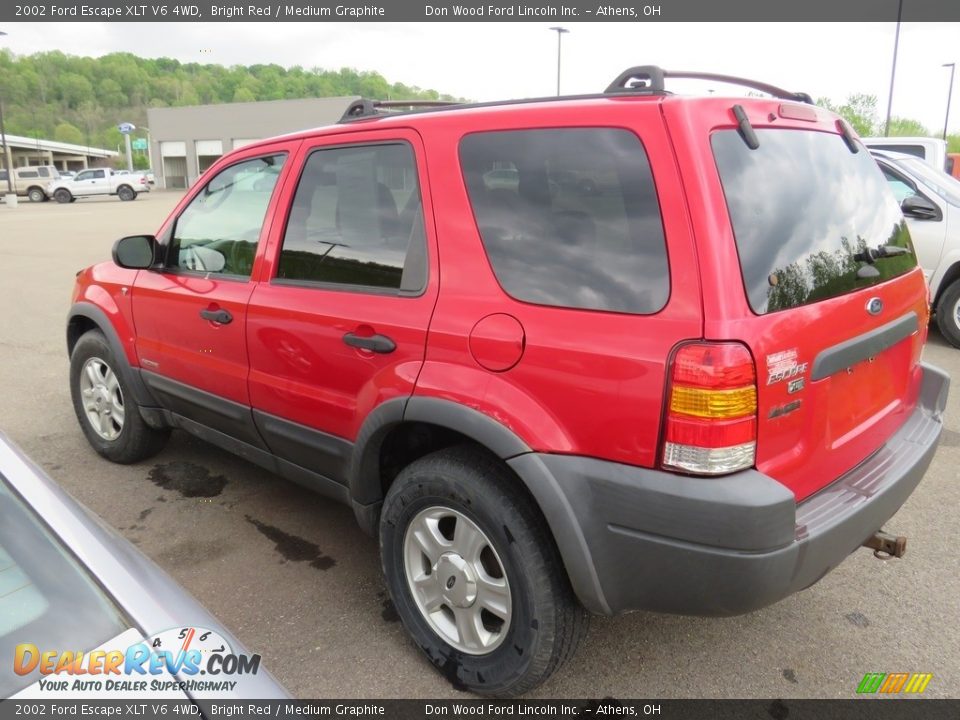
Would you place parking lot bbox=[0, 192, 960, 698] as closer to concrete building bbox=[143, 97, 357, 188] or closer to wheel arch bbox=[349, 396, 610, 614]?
wheel arch bbox=[349, 396, 610, 614]

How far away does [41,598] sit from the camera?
1.36 meters

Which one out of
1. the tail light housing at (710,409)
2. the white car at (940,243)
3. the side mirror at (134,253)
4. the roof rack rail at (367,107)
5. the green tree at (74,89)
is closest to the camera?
the tail light housing at (710,409)

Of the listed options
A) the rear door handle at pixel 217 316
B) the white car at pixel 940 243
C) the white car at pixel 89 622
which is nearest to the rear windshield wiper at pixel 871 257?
the white car at pixel 89 622

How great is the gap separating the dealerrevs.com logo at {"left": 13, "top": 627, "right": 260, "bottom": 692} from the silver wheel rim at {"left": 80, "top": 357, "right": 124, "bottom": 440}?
10.1ft

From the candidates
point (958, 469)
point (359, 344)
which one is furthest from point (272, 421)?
point (958, 469)

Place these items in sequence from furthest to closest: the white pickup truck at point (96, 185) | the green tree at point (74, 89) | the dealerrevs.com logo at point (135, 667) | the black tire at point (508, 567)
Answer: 1. the green tree at point (74, 89)
2. the white pickup truck at point (96, 185)
3. the black tire at point (508, 567)
4. the dealerrevs.com logo at point (135, 667)

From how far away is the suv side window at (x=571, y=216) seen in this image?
196 centimetres

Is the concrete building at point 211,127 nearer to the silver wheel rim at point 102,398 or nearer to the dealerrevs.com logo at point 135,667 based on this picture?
the silver wheel rim at point 102,398

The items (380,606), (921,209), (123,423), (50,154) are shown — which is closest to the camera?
(380,606)

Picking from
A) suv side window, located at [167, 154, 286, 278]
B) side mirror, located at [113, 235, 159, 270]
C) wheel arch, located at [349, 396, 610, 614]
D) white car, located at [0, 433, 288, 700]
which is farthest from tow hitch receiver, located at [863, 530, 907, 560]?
side mirror, located at [113, 235, 159, 270]

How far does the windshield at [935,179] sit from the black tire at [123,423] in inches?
293

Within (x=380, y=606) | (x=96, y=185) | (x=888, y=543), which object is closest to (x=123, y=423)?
(x=380, y=606)

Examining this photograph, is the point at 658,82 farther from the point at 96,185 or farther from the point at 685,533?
the point at 96,185

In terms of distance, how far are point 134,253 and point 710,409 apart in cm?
294
